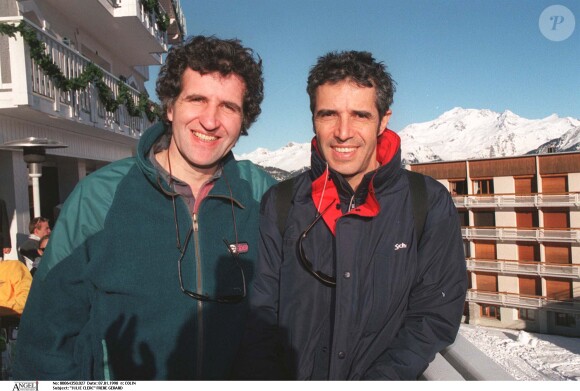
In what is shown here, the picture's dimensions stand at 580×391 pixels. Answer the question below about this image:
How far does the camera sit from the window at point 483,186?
45.5 metres

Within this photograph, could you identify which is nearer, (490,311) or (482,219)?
(490,311)

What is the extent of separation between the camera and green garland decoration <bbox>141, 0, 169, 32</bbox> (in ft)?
33.6

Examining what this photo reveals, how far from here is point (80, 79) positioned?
23.2 ft

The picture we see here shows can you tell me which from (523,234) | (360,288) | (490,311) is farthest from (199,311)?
(490,311)

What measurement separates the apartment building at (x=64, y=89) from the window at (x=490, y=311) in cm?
4193

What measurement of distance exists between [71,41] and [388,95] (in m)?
9.15

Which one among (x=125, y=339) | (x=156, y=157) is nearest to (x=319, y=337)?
(x=125, y=339)

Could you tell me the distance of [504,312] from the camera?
44.3 meters

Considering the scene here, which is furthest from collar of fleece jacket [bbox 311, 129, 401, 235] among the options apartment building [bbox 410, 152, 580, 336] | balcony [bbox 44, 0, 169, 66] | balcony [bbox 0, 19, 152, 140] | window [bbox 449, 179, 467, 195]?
window [bbox 449, 179, 467, 195]

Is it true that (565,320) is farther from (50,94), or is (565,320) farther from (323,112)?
(323,112)

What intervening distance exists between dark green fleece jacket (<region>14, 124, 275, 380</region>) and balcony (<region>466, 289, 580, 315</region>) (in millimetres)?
44255

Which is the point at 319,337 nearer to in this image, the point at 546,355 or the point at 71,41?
the point at 71,41

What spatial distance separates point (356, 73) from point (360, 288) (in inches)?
34.0

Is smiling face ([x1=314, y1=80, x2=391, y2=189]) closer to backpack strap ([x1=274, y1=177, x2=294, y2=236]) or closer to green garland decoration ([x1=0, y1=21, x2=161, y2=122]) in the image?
backpack strap ([x1=274, y1=177, x2=294, y2=236])
